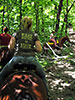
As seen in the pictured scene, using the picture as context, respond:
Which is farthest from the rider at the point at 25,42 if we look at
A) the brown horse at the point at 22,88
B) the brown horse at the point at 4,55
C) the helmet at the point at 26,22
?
the brown horse at the point at 4,55

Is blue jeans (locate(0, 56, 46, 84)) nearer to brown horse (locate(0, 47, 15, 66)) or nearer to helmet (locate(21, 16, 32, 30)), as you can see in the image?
helmet (locate(21, 16, 32, 30))

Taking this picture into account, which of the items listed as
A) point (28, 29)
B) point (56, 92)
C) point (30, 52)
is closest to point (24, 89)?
point (30, 52)

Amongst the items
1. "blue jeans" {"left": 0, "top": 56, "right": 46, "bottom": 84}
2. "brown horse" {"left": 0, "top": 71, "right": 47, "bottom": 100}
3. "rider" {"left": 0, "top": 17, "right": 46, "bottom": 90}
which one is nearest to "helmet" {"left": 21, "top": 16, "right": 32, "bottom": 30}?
"rider" {"left": 0, "top": 17, "right": 46, "bottom": 90}

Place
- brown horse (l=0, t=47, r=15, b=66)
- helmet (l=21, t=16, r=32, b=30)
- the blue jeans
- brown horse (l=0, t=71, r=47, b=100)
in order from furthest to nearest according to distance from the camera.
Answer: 1. brown horse (l=0, t=47, r=15, b=66)
2. helmet (l=21, t=16, r=32, b=30)
3. the blue jeans
4. brown horse (l=0, t=71, r=47, b=100)

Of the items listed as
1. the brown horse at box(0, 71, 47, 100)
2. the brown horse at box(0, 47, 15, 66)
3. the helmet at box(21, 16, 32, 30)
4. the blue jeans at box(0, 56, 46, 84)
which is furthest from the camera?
the brown horse at box(0, 47, 15, 66)

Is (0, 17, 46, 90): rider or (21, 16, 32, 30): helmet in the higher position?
(21, 16, 32, 30): helmet

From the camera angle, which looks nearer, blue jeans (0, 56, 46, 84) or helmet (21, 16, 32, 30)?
blue jeans (0, 56, 46, 84)

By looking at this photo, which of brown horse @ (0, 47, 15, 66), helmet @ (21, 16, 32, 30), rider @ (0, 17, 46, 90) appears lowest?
brown horse @ (0, 47, 15, 66)

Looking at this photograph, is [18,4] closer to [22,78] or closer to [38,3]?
[38,3]

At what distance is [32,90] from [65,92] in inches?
163

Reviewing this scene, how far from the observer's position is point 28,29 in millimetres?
3457

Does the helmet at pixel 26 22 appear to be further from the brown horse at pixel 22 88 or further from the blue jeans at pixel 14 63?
the brown horse at pixel 22 88

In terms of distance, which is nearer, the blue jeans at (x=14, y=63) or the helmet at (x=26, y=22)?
the blue jeans at (x=14, y=63)

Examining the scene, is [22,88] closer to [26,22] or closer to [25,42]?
[25,42]
